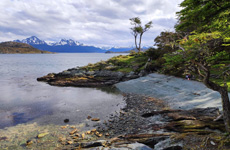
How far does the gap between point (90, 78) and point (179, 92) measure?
27.4 metres

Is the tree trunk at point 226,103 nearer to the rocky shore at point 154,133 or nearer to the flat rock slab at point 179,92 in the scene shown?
the rocky shore at point 154,133

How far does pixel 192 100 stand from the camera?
2197 cm

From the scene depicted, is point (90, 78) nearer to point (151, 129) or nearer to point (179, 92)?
point (179, 92)

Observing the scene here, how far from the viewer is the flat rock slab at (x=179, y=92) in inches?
808

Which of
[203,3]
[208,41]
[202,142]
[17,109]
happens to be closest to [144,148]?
[202,142]

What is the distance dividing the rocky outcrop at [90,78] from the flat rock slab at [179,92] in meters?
8.15

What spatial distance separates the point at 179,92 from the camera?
1046 inches

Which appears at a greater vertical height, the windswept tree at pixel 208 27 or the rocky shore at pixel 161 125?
the windswept tree at pixel 208 27

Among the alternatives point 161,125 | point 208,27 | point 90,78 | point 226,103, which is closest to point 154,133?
point 161,125

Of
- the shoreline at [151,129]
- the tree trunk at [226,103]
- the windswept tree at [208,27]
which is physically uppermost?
the windswept tree at [208,27]

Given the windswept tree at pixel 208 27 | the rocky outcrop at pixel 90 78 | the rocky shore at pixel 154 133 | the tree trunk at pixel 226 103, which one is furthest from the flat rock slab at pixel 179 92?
the windswept tree at pixel 208 27

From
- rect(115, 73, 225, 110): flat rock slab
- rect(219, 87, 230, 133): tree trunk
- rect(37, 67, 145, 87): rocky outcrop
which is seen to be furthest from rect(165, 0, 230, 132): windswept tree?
rect(37, 67, 145, 87): rocky outcrop

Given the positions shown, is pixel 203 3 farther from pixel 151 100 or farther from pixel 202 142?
pixel 151 100

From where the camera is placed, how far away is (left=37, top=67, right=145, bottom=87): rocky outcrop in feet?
140
